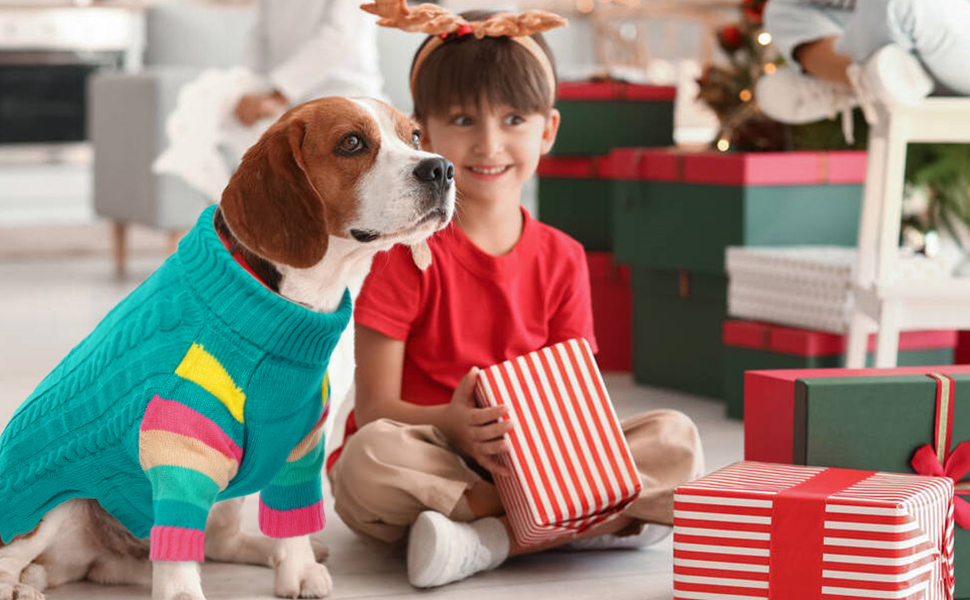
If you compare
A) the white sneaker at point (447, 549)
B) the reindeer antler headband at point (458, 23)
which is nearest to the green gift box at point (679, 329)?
the reindeer antler headband at point (458, 23)

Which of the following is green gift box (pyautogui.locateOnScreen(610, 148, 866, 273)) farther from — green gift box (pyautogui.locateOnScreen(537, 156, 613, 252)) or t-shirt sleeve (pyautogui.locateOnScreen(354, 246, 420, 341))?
t-shirt sleeve (pyautogui.locateOnScreen(354, 246, 420, 341))

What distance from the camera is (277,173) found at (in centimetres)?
125

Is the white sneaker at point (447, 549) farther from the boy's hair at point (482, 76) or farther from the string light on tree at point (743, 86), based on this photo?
the string light on tree at point (743, 86)

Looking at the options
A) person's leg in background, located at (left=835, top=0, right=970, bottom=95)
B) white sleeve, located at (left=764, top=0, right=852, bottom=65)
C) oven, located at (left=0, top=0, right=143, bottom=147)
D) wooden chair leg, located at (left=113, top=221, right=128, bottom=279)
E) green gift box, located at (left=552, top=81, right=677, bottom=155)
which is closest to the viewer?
person's leg in background, located at (left=835, top=0, right=970, bottom=95)

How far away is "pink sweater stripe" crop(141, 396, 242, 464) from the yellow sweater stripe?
3cm

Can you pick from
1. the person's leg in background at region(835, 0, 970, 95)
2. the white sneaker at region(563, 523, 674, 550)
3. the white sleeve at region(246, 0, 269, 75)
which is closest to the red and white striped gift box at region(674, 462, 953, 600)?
the white sneaker at region(563, 523, 674, 550)

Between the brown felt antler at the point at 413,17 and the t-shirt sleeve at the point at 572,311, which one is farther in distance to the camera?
the t-shirt sleeve at the point at 572,311

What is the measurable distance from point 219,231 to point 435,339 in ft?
1.27

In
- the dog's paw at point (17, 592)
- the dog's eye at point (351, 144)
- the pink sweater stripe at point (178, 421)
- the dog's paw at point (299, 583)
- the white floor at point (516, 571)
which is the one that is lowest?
the white floor at point (516, 571)

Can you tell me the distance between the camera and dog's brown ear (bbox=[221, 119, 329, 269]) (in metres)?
1.24

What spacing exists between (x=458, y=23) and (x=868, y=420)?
0.68m

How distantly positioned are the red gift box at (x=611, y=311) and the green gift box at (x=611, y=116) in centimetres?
25

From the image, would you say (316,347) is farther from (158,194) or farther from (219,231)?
(158,194)

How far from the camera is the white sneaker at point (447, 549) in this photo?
140 cm
